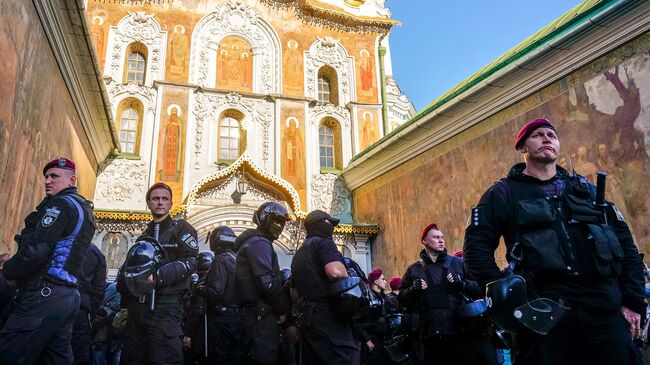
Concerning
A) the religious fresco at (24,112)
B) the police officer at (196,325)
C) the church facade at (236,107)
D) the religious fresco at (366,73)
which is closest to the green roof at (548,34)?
the church facade at (236,107)

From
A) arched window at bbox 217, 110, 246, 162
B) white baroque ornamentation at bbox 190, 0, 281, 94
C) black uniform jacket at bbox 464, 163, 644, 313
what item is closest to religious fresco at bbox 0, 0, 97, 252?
black uniform jacket at bbox 464, 163, 644, 313

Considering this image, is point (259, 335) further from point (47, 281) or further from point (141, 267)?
point (47, 281)

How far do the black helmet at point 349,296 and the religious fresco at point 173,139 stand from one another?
37.1 ft

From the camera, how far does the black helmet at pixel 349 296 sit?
3930 millimetres

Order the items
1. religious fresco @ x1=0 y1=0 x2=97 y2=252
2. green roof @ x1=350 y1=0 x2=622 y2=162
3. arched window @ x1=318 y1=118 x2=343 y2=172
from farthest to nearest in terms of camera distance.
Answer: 1. arched window @ x1=318 y1=118 x2=343 y2=172
2. green roof @ x1=350 y1=0 x2=622 y2=162
3. religious fresco @ x1=0 y1=0 x2=97 y2=252

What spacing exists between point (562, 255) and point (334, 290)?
6.14ft

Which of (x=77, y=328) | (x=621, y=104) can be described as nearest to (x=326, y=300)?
(x=77, y=328)

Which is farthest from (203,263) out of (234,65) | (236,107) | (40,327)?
(234,65)

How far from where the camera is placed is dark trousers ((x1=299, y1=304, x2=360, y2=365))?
393 centimetres

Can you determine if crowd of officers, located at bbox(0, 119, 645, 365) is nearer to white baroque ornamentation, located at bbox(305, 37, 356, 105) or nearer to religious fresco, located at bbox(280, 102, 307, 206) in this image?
religious fresco, located at bbox(280, 102, 307, 206)

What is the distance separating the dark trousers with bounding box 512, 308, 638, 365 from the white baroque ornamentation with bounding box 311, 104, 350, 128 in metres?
14.7

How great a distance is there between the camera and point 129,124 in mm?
15219

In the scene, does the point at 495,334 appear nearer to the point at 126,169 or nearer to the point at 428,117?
the point at 428,117

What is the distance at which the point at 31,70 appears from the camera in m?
7.07
